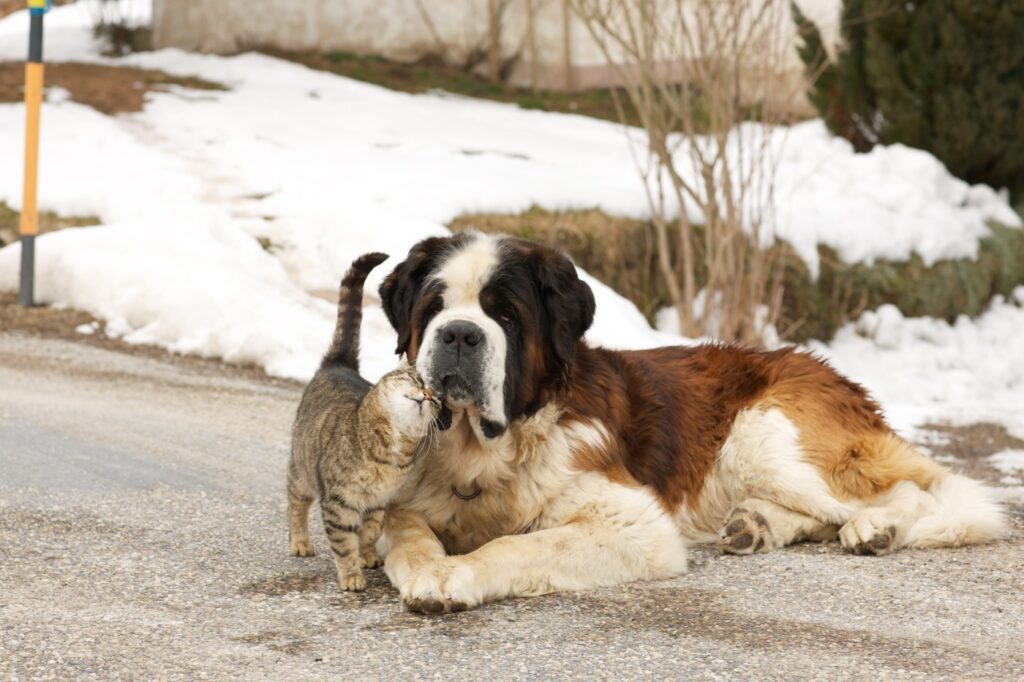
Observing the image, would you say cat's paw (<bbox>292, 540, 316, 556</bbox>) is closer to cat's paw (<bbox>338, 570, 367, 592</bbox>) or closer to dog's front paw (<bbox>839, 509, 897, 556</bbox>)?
cat's paw (<bbox>338, 570, 367, 592</bbox>)

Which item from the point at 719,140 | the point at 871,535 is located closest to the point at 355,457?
the point at 871,535

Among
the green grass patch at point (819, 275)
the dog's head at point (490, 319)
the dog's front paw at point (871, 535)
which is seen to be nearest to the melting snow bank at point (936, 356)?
the green grass patch at point (819, 275)

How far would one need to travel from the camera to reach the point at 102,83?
591 inches

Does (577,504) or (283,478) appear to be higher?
(577,504)

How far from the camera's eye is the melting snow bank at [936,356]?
11.3m

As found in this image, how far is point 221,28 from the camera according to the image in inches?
710

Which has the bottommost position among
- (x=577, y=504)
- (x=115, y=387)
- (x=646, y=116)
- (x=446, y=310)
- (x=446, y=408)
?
(x=115, y=387)

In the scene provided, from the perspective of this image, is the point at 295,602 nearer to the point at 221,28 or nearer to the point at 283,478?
the point at 283,478

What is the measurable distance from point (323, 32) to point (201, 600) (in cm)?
1478

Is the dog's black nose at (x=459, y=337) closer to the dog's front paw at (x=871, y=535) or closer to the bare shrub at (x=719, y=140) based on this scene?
the dog's front paw at (x=871, y=535)

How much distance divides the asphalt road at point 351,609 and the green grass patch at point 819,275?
524 centimetres

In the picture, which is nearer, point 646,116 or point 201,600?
point 201,600

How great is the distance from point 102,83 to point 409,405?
12255 millimetres

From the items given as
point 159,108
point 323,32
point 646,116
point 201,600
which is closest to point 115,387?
point 201,600
